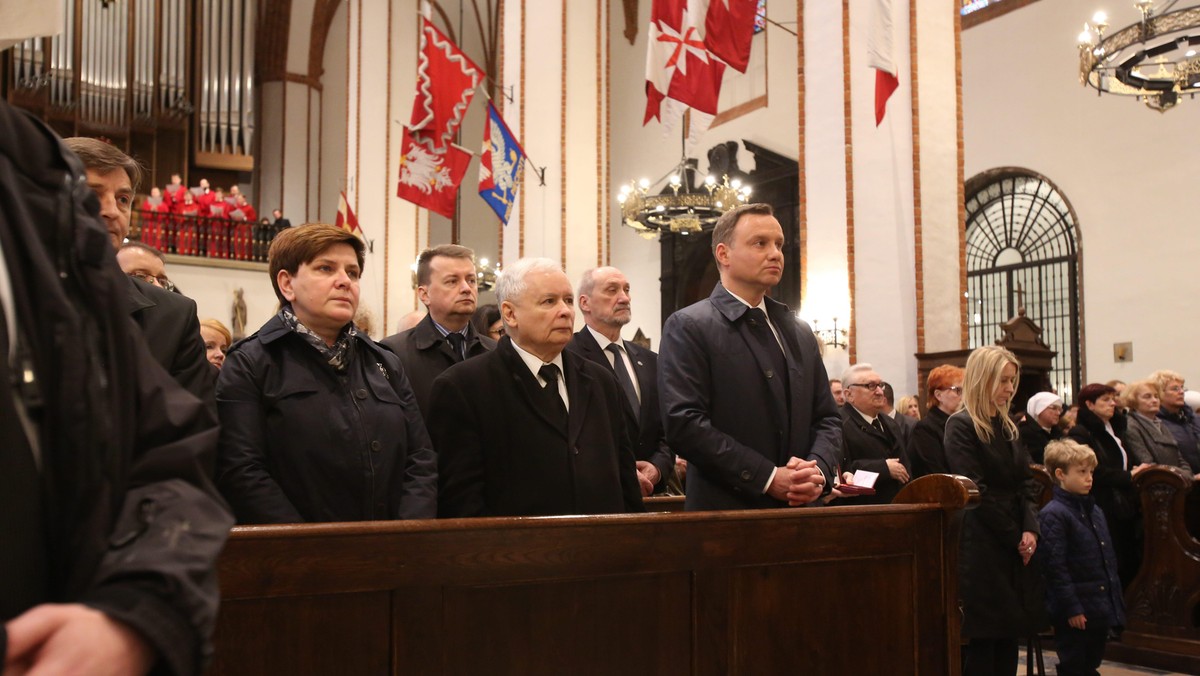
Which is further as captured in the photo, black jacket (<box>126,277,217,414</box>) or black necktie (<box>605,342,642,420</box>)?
black necktie (<box>605,342,642,420</box>)

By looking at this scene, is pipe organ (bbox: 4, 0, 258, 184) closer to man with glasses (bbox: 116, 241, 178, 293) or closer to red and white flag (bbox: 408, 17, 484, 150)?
red and white flag (bbox: 408, 17, 484, 150)

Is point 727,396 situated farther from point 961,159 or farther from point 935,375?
point 961,159

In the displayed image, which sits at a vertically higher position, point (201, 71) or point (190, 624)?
point (201, 71)

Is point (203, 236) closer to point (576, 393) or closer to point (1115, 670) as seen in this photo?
point (1115, 670)

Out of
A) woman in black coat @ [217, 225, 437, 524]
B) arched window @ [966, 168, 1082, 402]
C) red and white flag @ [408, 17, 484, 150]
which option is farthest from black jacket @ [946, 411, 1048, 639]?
arched window @ [966, 168, 1082, 402]

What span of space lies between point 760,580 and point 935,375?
11.1ft

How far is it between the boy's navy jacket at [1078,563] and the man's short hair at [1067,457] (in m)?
0.12

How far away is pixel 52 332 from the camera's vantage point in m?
1.00

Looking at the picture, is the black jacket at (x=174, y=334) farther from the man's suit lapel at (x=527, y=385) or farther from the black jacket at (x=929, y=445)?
the black jacket at (x=929, y=445)

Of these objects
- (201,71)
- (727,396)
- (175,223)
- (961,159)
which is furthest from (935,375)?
(201,71)

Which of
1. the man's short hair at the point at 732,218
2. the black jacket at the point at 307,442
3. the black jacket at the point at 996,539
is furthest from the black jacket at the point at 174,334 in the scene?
the black jacket at the point at 996,539

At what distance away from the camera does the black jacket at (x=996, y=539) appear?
4.32 metres

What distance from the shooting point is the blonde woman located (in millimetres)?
4336

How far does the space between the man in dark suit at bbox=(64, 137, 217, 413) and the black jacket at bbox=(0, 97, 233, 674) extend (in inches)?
50.4
